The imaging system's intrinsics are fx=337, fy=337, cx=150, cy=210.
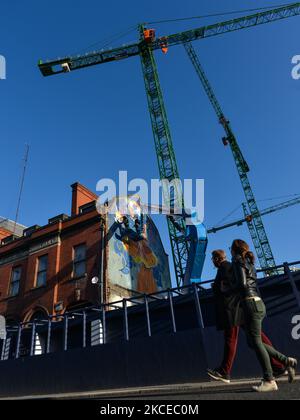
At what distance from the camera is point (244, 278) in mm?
4461

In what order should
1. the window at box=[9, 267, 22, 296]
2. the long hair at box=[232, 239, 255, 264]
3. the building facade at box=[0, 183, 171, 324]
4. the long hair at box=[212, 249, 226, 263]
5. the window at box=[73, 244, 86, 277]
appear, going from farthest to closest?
the window at box=[9, 267, 22, 296] < the window at box=[73, 244, 86, 277] < the building facade at box=[0, 183, 171, 324] < the long hair at box=[212, 249, 226, 263] < the long hair at box=[232, 239, 255, 264]

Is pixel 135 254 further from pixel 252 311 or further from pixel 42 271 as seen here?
pixel 252 311

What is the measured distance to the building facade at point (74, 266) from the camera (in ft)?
64.9

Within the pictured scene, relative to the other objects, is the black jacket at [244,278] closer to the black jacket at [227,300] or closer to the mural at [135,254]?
the black jacket at [227,300]

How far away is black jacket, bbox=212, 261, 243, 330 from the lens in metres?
4.55

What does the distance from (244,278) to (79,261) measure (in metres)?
17.6

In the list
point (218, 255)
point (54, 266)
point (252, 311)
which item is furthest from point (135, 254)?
point (252, 311)

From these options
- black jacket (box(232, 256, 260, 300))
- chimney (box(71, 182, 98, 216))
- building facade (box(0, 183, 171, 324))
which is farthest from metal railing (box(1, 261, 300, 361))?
chimney (box(71, 182, 98, 216))

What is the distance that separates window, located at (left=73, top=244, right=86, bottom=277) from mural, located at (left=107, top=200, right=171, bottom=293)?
184 centimetres

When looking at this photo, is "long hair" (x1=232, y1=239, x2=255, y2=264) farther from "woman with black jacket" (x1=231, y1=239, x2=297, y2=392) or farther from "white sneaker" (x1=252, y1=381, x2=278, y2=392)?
"white sneaker" (x1=252, y1=381, x2=278, y2=392)
